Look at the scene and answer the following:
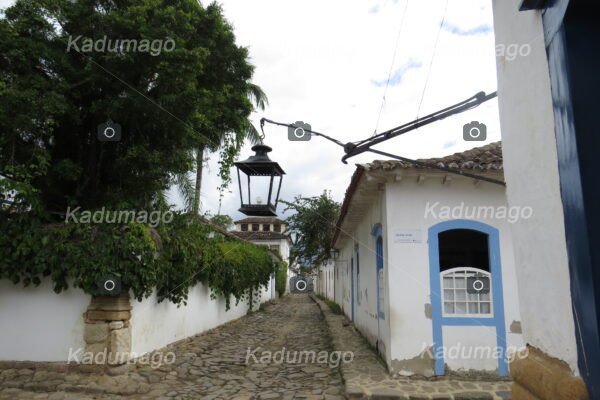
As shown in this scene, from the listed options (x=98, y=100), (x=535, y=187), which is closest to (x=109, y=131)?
(x=98, y=100)

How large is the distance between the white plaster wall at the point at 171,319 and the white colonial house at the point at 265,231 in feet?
7.82

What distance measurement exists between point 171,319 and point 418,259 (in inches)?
212

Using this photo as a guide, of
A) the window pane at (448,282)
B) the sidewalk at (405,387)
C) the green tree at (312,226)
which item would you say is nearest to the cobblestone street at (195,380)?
the sidewalk at (405,387)

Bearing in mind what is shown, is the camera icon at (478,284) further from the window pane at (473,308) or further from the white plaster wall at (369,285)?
the white plaster wall at (369,285)

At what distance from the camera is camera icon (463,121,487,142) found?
5.11m

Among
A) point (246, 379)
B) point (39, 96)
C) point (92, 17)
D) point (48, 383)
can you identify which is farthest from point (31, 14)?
point (246, 379)

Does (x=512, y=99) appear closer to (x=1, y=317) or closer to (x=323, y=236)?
(x=1, y=317)

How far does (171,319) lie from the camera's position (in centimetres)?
898

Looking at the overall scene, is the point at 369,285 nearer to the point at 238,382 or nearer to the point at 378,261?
the point at 378,261

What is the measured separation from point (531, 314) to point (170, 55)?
6.35 metres

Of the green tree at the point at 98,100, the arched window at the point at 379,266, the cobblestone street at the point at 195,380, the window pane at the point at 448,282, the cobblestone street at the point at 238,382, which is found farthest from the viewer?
the arched window at the point at 379,266

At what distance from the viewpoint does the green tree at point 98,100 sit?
21.0 feet

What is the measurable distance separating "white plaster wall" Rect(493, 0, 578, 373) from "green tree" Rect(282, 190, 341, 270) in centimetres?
1491

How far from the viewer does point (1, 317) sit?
6.86 metres
